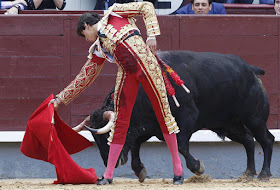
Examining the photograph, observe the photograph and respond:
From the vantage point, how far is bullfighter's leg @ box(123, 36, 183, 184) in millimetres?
5363

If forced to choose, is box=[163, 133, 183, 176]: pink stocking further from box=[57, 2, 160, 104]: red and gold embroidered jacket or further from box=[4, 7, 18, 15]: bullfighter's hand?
box=[4, 7, 18, 15]: bullfighter's hand

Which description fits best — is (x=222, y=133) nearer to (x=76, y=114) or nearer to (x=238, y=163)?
(x=238, y=163)

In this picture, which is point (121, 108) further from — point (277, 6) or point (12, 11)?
point (277, 6)

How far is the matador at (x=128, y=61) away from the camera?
5.35 m

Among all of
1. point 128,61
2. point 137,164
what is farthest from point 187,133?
point 128,61

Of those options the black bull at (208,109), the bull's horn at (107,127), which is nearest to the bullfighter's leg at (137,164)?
the black bull at (208,109)

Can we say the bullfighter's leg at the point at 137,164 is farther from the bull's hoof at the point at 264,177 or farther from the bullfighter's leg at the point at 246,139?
the bull's hoof at the point at 264,177

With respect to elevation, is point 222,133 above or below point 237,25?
below

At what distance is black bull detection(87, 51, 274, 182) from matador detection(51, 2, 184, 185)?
1.12 feet

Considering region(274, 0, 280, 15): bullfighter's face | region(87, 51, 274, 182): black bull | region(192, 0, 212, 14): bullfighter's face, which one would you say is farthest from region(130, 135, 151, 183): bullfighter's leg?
region(274, 0, 280, 15): bullfighter's face

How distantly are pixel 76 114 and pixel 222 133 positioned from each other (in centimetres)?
135

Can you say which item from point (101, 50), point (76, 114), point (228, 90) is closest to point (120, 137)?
point (101, 50)

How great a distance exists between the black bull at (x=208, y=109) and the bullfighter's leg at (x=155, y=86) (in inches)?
12.7

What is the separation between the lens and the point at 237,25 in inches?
283
